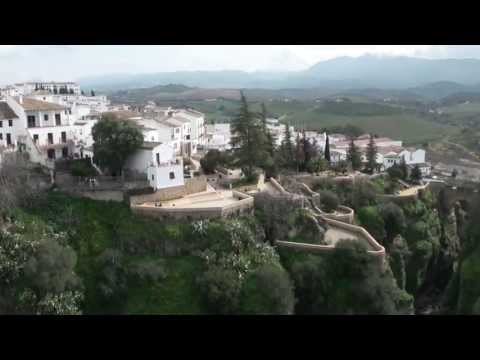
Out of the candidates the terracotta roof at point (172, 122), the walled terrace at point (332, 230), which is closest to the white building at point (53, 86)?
the terracotta roof at point (172, 122)

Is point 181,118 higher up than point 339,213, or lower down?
higher up

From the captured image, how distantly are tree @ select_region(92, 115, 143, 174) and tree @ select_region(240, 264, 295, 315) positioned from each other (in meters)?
7.32

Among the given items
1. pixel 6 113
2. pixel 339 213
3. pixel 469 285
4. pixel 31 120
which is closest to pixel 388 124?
pixel 469 285

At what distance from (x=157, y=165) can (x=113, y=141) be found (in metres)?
2.07

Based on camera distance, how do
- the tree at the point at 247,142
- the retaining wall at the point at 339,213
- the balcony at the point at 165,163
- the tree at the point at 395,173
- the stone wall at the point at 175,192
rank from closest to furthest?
the stone wall at the point at 175,192 < the balcony at the point at 165,163 < the retaining wall at the point at 339,213 < the tree at the point at 247,142 < the tree at the point at 395,173

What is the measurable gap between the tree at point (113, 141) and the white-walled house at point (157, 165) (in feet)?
1.88

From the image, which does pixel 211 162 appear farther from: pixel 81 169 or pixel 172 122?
pixel 81 169

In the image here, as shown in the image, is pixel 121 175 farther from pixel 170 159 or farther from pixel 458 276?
pixel 458 276

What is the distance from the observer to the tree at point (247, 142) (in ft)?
78.2

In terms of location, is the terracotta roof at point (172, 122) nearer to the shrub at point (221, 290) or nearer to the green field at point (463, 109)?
the shrub at point (221, 290)

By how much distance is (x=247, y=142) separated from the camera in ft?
79.2

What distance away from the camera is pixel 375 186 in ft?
85.5

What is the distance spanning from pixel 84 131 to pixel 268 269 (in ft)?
39.2
